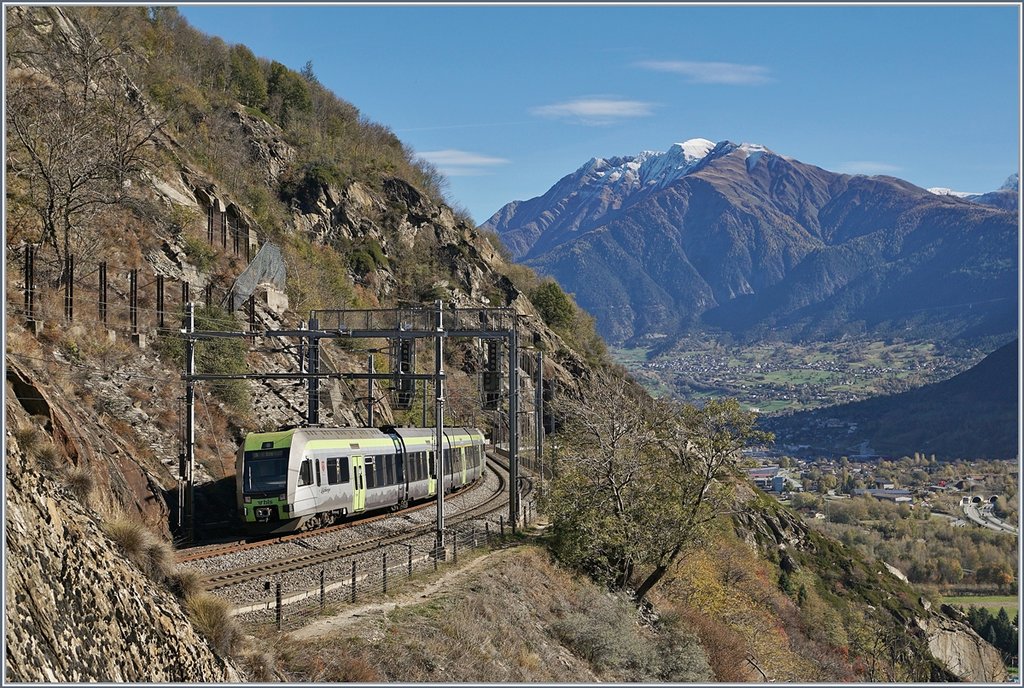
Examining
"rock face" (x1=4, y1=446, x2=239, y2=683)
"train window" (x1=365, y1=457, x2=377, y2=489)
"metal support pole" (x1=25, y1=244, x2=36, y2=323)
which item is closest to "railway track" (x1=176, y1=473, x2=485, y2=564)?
"train window" (x1=365, y1=457, x2=377, y2=489)

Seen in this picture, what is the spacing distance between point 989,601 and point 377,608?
10683 centimetres

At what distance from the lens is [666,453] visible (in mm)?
36062

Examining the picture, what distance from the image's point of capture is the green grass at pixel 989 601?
104 meters

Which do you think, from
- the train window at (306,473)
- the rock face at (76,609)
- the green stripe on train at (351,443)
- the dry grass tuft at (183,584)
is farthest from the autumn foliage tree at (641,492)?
the rock face at (76,609)

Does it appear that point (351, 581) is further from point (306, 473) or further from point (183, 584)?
point (306, 473)

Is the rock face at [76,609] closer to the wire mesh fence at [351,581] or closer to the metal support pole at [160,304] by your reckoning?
the wire mesh fence at [351,581]

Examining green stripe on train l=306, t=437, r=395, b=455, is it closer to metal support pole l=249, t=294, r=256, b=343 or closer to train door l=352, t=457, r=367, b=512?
train door l=352, t=457, r=367, b=512

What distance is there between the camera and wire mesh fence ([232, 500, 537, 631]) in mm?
18016

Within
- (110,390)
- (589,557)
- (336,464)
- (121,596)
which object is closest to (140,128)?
(110,390)

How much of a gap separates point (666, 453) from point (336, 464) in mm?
12151

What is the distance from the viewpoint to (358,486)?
3111 cm

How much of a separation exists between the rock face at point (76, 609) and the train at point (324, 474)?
12.7 meters

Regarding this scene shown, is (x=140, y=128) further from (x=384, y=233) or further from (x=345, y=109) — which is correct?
(x=345, y=109)

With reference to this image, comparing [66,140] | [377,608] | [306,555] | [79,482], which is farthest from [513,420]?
[66,140]
